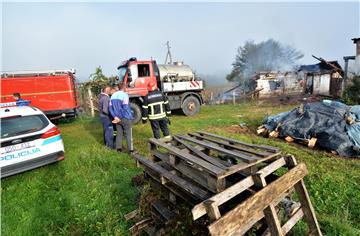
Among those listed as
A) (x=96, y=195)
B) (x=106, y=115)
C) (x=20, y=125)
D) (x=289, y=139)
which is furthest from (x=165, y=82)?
(x=96, y=195)

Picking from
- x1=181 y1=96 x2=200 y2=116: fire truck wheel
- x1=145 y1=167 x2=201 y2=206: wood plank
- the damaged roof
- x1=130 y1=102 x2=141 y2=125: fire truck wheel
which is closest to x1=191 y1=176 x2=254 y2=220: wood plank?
x1=145 y1=167 x2=201 y2=206: wood plank

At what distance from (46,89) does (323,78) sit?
21.0m

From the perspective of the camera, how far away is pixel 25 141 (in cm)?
397

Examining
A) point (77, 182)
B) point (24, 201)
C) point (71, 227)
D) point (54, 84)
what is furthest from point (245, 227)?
point (54, 84)

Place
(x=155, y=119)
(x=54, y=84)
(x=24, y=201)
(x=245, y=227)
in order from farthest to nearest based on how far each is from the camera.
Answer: (x=54, y=84) → (x=155, y=119) → (x=24, y=201) → (x=245, y=227)

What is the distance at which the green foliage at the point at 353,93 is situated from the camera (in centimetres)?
1201

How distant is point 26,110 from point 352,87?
591 inches

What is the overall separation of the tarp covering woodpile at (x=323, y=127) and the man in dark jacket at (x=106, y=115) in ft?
14.7

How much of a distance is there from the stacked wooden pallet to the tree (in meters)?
38.8

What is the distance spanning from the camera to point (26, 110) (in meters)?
4.41

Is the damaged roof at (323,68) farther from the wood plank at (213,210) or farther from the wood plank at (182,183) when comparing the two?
the wood plank at (213,210)

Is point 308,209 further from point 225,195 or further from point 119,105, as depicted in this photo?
point 119,105

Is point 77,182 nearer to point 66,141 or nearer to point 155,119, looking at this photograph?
point 155,119

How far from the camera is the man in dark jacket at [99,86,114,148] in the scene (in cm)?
575
